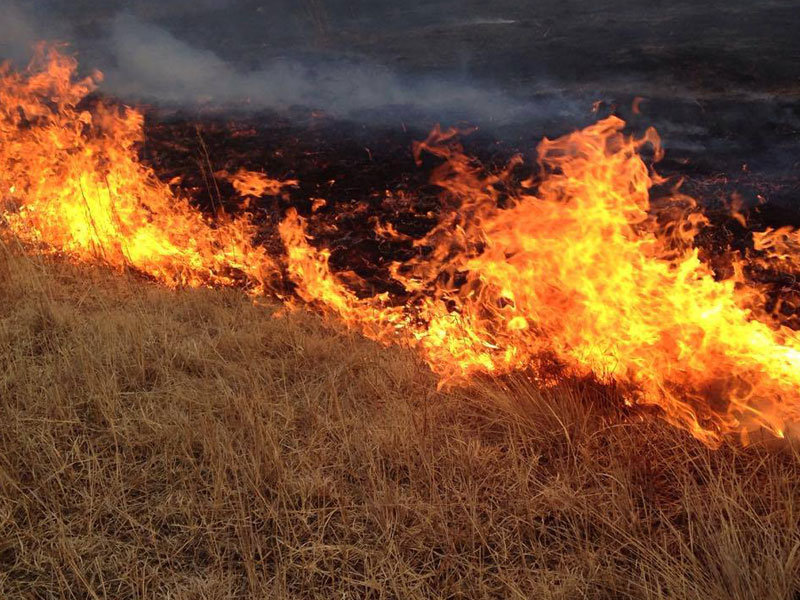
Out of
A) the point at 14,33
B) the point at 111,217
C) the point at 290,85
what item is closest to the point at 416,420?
the point at 111,217

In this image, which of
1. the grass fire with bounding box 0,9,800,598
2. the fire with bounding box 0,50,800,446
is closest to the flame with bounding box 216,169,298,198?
the fire with bounding box 0,50,800,446

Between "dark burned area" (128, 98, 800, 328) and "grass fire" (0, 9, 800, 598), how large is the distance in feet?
1.14

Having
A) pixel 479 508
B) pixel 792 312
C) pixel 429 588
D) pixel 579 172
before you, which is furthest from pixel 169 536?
pixel 792 312

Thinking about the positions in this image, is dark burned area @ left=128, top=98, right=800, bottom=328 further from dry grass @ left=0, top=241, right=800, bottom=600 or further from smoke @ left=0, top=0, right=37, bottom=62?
smoke @ left=0, top=0, right=37, bottom=62

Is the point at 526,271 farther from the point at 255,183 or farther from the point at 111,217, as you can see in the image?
the point at 255,183

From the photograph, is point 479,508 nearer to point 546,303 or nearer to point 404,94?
point 546,303

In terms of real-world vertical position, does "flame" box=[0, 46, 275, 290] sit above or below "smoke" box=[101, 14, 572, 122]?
below

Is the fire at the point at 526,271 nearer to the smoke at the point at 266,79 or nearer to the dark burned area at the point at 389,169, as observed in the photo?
the dark burned area at the point at 389,169

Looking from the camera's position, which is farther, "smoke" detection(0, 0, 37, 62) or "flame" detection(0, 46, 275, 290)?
"smoke" detection(0, 0, 37, 62)

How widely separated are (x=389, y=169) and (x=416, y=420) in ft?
12.9

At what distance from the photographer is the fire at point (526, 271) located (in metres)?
2.40

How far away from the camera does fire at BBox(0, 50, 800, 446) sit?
240 cm

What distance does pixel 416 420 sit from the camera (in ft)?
7.77

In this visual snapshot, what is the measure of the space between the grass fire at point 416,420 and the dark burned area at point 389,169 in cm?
35
